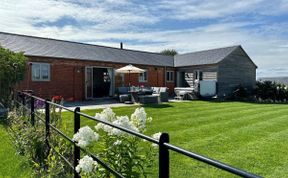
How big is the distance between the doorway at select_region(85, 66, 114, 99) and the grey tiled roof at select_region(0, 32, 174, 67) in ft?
3.30

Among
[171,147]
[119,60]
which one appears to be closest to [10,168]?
[171,147]

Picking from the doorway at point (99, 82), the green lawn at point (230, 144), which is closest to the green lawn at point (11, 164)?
the green lawn at point (230, 144)

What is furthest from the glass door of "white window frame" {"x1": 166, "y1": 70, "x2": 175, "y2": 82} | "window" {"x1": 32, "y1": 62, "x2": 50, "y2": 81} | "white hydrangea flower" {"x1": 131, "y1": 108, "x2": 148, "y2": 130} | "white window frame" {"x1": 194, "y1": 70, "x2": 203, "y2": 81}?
"white hydrangea flower" {"x1": 131, "y1": 108, "x2": 148, "y2": 130}

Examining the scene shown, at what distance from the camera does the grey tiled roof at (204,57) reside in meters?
26.0

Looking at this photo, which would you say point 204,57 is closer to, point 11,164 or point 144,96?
point 144,96

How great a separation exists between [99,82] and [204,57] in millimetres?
10548

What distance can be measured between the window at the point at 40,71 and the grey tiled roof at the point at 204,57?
13.2m

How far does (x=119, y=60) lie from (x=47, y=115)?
1888cm

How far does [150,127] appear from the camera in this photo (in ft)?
31.5

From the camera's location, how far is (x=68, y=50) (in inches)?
854

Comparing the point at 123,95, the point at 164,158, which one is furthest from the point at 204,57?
the point at 164,158

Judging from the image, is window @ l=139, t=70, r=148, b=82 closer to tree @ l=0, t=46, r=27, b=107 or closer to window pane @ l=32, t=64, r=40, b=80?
window pane @ l=32, t=64, r=40, b=80

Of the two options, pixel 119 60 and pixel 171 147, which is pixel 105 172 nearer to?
pixel 171 147

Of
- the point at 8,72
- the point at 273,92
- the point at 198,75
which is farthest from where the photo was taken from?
the point at 198,75
